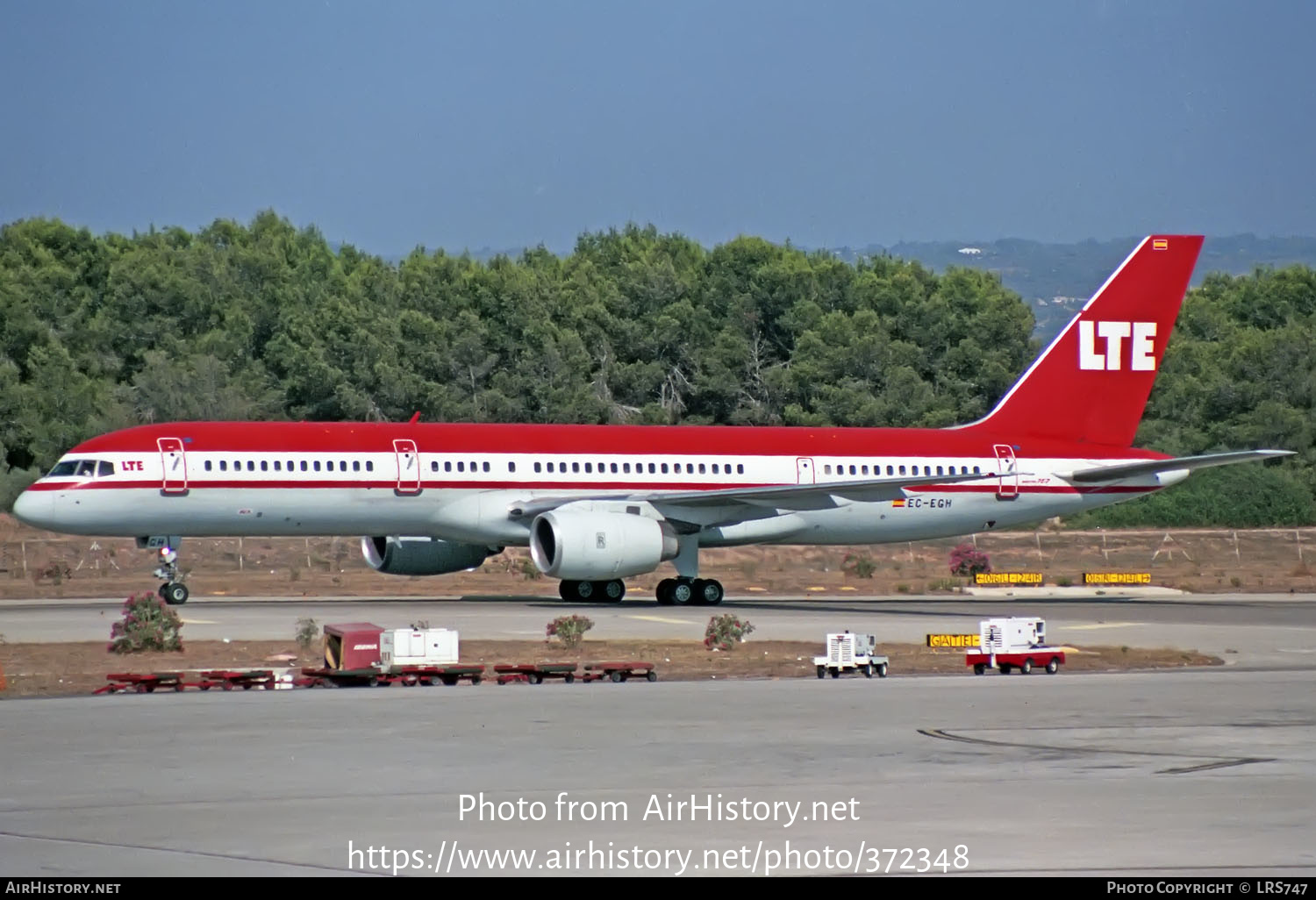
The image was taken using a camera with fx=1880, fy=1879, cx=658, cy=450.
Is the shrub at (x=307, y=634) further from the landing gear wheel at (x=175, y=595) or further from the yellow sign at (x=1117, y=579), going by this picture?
the yellow sign at (x=1117, y=579)

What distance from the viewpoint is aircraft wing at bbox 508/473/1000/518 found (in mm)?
36844

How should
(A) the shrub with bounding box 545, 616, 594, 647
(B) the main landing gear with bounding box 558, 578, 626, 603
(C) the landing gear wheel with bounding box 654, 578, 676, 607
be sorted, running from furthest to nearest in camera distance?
1. (B) the main landing gear with bounding box 558, 578, 626, 603
2. (C) the landing gear wheel with bounding box 654, 578, 676, 607
3. (A) the shrub with bounding box 545, 616, 594, 647

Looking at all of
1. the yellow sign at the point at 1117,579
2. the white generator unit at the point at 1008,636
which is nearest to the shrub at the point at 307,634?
the white generator unit at the point at 1008,636

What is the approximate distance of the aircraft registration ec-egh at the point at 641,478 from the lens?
115ft

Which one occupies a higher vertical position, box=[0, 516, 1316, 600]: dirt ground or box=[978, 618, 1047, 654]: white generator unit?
box=[0, 516, 1316, 600]: dirt ground

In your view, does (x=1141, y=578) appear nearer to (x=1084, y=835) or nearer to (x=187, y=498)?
(x=187, y=498)

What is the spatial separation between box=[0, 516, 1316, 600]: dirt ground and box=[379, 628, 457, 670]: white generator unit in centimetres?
1841

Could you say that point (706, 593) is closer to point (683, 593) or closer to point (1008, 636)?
point (683, 593)

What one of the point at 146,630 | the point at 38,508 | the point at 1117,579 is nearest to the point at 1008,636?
the point at 146,630

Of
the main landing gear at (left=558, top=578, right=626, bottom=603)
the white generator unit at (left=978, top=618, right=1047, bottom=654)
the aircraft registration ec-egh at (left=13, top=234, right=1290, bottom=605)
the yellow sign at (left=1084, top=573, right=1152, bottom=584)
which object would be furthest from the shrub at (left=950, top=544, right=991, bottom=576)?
the white generator unit at (left=978, top=618, right=1047, bottom=654)

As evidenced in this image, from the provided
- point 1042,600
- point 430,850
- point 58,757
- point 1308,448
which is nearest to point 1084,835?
point 430,850

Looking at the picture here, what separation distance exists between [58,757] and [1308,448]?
6308 centimetres

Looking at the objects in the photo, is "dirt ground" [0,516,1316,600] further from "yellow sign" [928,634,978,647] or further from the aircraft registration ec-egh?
"yellow sign" [928,634,978,647]

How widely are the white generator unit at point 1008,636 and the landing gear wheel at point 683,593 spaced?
545 inches
